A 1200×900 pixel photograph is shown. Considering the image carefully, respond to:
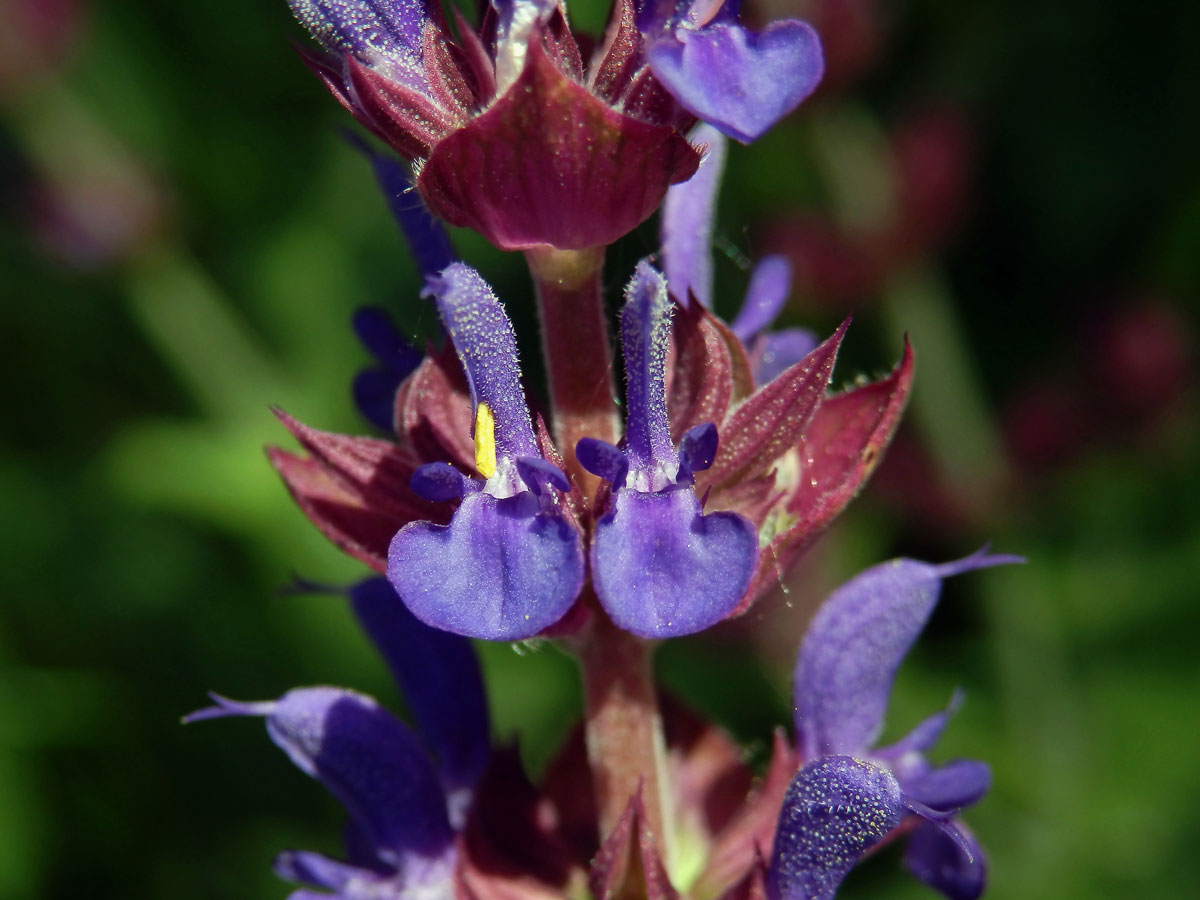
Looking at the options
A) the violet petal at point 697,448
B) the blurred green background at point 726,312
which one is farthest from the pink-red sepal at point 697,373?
the blurred green background at point 726,312

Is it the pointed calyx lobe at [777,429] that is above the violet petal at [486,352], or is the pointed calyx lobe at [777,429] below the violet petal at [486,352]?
below

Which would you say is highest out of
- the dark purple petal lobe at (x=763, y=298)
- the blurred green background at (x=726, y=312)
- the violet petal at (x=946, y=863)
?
the dark purple petal lobe at (x=763, y=298)

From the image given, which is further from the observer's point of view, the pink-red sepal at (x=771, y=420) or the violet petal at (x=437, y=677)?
the violet petal at (x=437, y=677)

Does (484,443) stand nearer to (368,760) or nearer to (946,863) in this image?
(368,760)

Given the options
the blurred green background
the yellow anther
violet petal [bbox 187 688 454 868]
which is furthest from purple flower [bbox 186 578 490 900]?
the blurred green background

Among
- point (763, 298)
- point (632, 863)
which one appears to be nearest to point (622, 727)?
point (632, 863)

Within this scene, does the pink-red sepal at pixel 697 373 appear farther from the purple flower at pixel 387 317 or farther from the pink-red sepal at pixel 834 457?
the purple flower at pixel 387 317

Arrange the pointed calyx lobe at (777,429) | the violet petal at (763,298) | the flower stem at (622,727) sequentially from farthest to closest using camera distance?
the violet petal at (763,298) < the flower stem at (622,727) < the pointed calyx lobe at (777,429)

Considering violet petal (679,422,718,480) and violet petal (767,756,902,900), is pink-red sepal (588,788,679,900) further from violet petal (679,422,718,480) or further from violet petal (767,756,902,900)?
violet petal (679,422,718,480)
